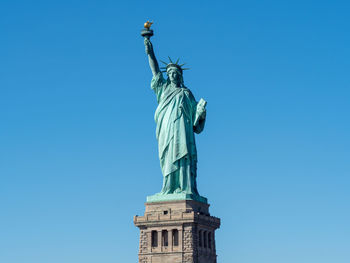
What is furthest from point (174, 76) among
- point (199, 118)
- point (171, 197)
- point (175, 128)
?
point (171, 197)

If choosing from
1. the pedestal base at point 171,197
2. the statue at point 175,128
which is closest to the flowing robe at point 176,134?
the statue at point 175,128

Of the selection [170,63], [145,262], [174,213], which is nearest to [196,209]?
[174,213]

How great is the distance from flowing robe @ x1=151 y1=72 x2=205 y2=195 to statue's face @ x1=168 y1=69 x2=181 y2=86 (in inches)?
17.2

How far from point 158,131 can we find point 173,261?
9.57m

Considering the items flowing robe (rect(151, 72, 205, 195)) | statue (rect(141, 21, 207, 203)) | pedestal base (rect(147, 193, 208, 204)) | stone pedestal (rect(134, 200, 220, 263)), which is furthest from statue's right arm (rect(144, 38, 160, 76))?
stone pedestal (rect(134, 200, 220, 263))

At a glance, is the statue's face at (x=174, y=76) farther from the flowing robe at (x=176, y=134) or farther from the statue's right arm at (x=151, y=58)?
the statue's right arm at (x=151, y=58)

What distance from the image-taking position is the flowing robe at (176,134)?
179 feet

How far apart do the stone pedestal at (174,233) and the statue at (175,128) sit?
72cm

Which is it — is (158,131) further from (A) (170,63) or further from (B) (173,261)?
(B) (173,261)

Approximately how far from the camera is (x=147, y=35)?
57.0 m

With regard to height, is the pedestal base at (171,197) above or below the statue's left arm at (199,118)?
below

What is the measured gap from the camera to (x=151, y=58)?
57000mm

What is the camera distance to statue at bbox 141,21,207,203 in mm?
54500

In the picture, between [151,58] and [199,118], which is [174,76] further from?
[199,118]
